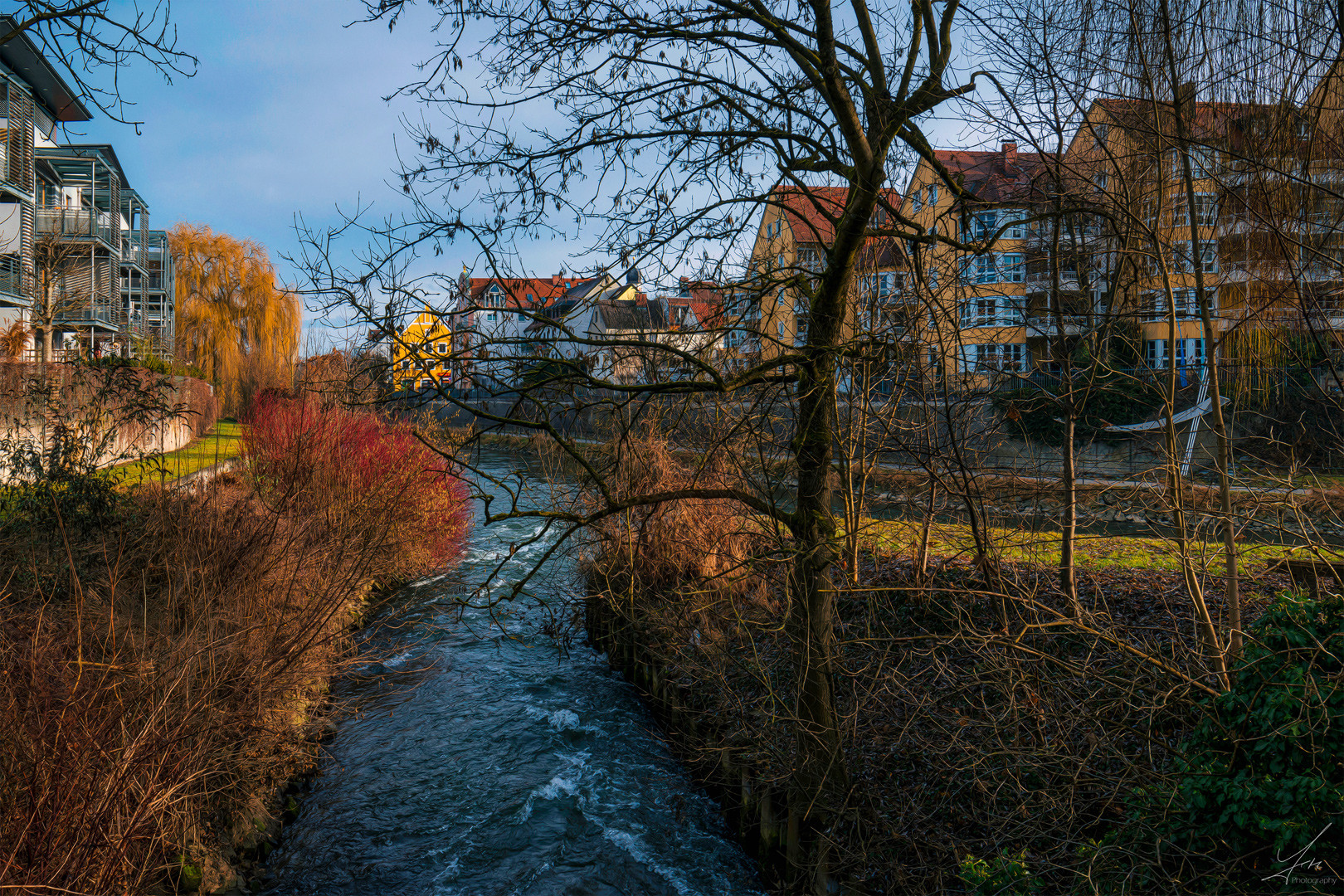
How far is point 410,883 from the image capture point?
21.5ft

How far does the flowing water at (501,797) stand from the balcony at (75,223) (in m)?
30.8

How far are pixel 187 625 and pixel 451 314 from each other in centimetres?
354

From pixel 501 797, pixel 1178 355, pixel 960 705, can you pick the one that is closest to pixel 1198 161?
pixel 960 705

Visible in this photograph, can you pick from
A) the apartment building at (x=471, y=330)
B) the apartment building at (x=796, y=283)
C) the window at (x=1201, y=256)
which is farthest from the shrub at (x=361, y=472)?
the window at (x=1201, y=256)

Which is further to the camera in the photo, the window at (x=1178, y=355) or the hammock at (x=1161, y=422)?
the window at (x=1178, y=355)

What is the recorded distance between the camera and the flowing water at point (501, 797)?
667cm

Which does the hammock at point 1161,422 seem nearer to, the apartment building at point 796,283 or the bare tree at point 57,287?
the apartment building at point 796,283

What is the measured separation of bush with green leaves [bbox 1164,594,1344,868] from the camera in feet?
11.9

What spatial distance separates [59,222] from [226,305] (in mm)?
7716

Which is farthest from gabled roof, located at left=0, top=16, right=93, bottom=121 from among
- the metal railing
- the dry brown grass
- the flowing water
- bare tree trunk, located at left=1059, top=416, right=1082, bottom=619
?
bare tree trunk, located at left=1059, top=416, right=1082, bottom=619

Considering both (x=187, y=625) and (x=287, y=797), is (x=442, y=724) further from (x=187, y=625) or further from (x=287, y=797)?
(x=187, y=625)

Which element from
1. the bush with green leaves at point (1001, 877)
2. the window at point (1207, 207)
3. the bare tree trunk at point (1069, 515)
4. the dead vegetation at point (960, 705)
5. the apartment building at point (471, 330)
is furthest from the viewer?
the bare tree trunk at point (1069, 515)

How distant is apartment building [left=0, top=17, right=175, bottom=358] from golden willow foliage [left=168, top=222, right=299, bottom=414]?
2.08 m

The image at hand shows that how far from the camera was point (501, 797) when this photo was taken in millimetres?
7965
